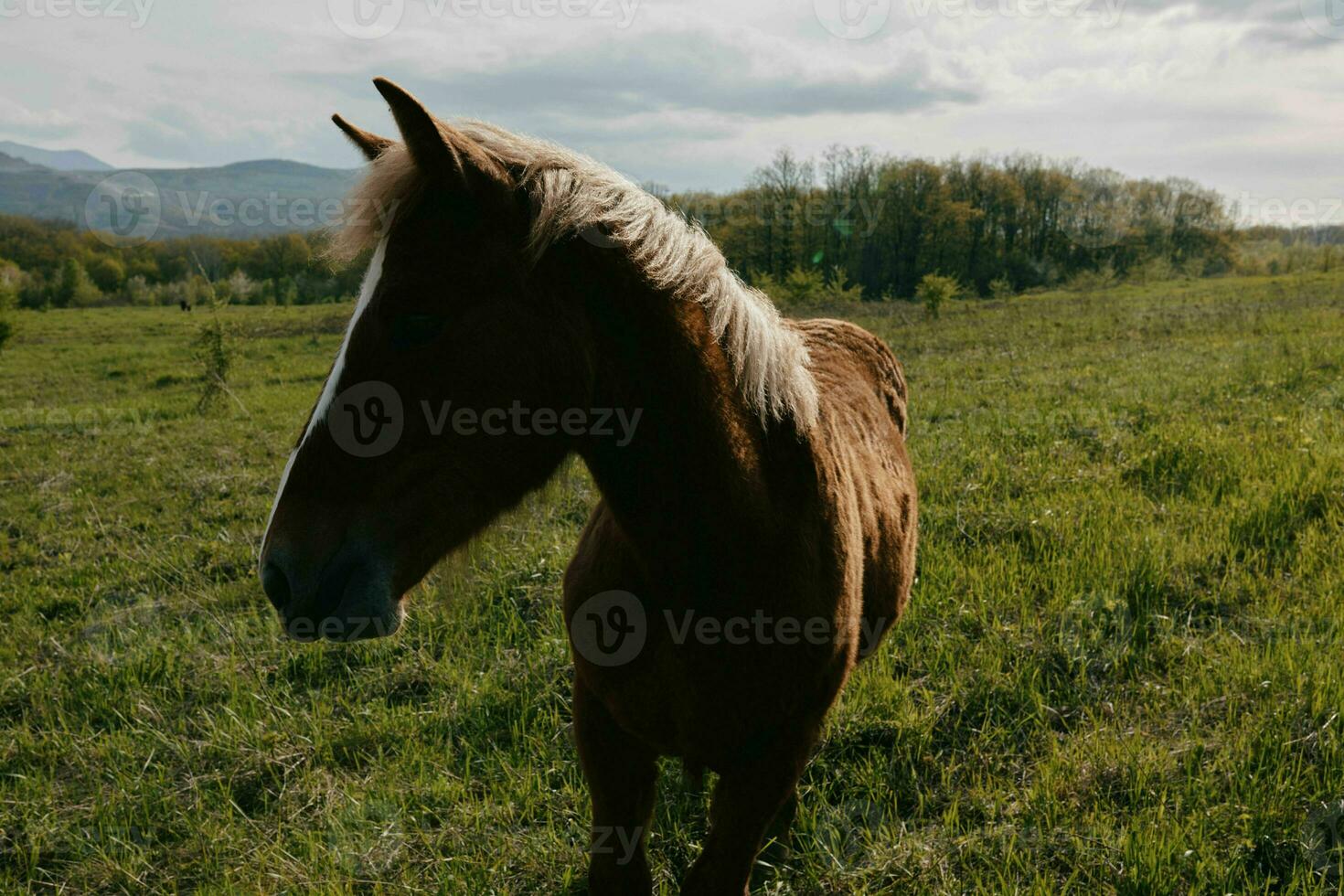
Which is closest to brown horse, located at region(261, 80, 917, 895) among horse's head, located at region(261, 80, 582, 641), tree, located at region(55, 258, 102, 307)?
horse's head, located at region(261, 80, 582, 641)

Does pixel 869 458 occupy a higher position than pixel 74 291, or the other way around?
pixel 869 458

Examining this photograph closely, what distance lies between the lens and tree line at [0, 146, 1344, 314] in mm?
55344

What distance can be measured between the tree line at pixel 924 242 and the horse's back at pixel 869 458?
143 feet

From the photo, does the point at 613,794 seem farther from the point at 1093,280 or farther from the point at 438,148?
the point at 1093,280

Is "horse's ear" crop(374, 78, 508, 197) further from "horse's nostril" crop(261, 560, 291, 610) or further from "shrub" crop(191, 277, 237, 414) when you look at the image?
"shrub" crop(191, 277, 237, 414)

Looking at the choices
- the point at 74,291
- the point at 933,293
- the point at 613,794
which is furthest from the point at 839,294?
the point at 74,291

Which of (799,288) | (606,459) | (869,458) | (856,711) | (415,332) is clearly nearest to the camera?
(415,332)

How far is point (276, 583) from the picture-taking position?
1712 millimetres

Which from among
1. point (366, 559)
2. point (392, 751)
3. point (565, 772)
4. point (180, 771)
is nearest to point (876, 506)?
point (565, 772)

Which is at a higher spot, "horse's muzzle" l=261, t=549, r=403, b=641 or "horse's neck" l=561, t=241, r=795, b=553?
"horse's neck" l=561, t=241, r=795, b=553

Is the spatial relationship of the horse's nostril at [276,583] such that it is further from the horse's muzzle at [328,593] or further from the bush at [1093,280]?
the bush at [1093,280]

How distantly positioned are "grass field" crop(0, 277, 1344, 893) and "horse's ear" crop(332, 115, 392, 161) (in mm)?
1064

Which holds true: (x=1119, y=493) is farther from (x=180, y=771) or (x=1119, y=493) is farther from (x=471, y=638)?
(x=180, y=771)

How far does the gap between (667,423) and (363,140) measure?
3.68ft
